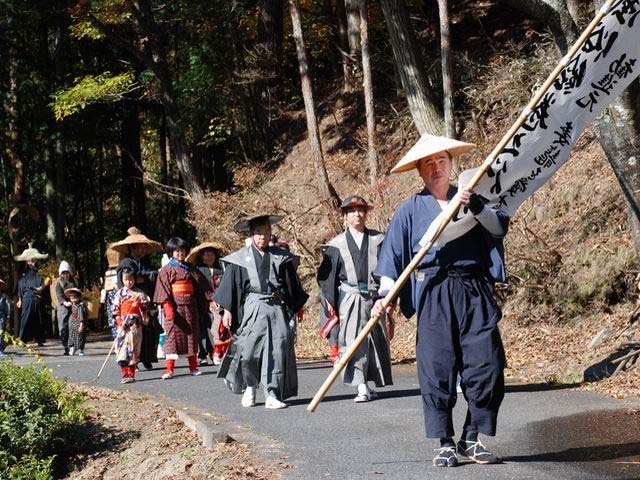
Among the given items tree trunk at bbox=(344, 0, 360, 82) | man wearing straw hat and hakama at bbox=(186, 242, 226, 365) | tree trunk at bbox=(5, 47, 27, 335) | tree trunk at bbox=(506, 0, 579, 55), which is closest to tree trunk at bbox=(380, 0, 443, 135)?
tree trunk at bbox=(344, 0, 360, 82)

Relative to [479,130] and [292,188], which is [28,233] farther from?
[479,130]

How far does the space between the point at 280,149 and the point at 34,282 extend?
8.26 m

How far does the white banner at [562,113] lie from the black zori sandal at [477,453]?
144 cm

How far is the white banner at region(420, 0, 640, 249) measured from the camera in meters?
7.17

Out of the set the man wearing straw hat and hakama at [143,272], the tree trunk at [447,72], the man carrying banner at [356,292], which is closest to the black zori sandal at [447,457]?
the man carrying banner at [356,292]

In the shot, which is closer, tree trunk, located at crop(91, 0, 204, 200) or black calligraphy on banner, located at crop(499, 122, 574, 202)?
black calligraphy on banner, located at crop(499, 122, 574, 202)

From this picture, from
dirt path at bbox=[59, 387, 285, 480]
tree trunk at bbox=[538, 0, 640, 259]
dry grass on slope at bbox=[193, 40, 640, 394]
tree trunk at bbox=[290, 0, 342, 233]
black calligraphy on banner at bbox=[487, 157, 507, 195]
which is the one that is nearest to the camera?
black calligraphy on banner at bbox=[487, 157, 507, 195]

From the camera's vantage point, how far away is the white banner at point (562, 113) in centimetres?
717

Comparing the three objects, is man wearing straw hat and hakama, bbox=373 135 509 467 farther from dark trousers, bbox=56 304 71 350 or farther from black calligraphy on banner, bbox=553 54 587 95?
dark trousers, bbox=56 304 71 350

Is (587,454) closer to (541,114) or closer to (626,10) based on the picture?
(541,114)

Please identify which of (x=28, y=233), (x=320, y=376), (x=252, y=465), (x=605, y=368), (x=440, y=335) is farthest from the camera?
(x=28, y=233)

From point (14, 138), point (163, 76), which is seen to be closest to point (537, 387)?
point (163, 76)

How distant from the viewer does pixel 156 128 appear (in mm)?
39844

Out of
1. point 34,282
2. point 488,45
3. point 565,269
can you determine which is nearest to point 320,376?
point 565,269
